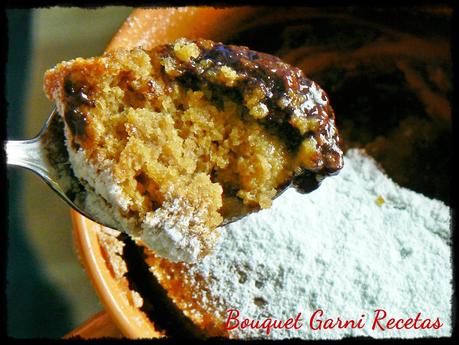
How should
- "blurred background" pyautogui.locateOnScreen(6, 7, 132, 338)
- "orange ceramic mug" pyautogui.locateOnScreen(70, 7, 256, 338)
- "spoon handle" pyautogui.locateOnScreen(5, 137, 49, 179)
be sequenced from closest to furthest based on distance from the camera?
1. "spoon handle" pyautogui.locateOnScreen(5, 137, 49, 179)
2. "orange ceramic mug" pyautogui.locateOnScreen(70, 7, 256, 338)
3. "blurred background" pyautogui.locateOnScreen(6, 7, 132, 338)

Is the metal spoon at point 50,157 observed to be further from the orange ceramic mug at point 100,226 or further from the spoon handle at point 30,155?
the orange ceramic mug at point 100,226

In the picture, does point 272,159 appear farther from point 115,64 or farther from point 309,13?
point 309,13

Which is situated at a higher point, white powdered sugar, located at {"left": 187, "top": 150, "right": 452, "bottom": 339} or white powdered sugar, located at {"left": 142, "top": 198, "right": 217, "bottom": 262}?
white powdered sugar, located at {"left": 142, "top": 198, "right": 217, "bottom": 262}

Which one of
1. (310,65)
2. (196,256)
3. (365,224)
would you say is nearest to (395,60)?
(310,65)

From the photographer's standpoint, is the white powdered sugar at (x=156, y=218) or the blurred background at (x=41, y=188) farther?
the blurred background at (x=41, y=188)

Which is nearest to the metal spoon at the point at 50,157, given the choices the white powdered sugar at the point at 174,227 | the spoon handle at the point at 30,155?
the spoon handle at the point at 30,155

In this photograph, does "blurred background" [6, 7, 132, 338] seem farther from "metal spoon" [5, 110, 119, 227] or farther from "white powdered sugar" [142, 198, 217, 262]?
"white powdered sugar" [142, 198, 217, 262]

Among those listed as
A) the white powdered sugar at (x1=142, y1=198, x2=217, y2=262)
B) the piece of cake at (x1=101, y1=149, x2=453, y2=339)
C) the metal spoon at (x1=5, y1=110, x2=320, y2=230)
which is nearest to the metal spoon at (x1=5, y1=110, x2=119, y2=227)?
the metal spoon at (x1=5, y1=110, x2=320, y2=230)
